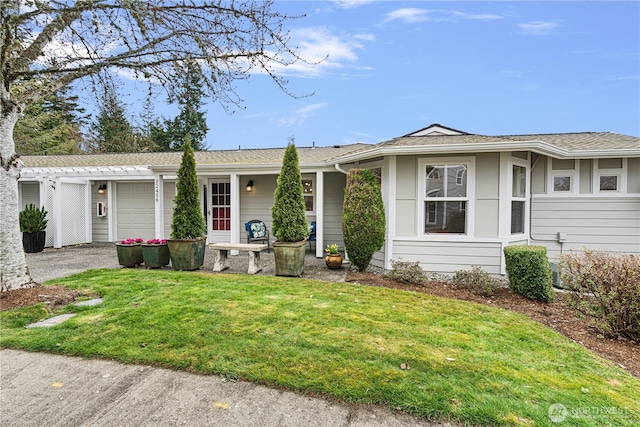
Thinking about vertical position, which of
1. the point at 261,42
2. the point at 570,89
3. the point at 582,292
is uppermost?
the point at 570,89

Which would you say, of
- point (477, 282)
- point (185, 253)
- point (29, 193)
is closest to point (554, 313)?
point (477, 282)

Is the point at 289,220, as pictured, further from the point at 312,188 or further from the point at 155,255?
the point at 312,188

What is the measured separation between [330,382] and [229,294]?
276cm

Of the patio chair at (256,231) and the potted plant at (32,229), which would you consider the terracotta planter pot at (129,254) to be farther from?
the potted plant at (32,229)

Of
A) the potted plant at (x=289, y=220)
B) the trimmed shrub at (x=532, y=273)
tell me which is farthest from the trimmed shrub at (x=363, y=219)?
the trimmed shrub at (x=532, y=273)

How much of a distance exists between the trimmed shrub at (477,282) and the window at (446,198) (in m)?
1.07

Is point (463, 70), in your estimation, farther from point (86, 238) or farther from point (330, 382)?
point (86, 238)

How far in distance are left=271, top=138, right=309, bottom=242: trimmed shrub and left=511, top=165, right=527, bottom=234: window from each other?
4340 mm

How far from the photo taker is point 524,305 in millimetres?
4887

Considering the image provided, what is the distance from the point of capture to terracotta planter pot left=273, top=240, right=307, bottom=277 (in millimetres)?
6297

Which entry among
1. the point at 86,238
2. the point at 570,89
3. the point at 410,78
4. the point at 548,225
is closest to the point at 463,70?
the point at 410,78

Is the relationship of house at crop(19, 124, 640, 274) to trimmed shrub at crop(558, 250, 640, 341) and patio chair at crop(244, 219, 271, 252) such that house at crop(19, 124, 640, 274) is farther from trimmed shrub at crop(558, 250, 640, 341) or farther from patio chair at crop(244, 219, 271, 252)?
trimmed shrub at crop(558, 250, 640, 341)

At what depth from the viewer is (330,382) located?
2447 millimetres

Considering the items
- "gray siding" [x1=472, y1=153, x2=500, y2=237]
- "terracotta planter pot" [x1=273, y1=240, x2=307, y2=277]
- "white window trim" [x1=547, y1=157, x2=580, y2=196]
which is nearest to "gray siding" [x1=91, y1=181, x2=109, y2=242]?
"terracotta planter pot" [x1=273, y1=240, x2=307, y2=277]
